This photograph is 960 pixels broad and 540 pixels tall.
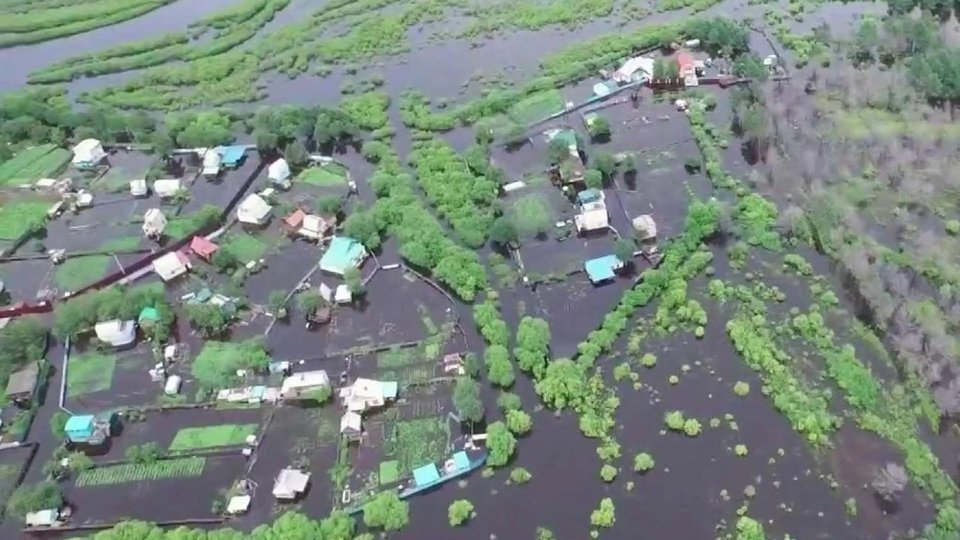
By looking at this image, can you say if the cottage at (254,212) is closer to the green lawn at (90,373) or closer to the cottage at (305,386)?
the green lawn at (90,373)

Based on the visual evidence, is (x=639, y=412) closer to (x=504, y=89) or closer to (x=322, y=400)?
(x=322, y=400)

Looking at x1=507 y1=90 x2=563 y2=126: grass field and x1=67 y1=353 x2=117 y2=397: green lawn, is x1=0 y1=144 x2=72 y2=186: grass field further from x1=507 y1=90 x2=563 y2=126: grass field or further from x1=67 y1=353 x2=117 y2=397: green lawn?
x1=507 y1=90 x2=563 y2=126: grass field

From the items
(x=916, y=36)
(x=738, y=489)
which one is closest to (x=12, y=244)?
(x=738, y=489)

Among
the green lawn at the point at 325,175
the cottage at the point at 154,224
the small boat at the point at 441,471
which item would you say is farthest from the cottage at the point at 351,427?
the cottage at the point at 154,224

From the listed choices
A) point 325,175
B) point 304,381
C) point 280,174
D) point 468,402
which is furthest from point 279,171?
point 468,402

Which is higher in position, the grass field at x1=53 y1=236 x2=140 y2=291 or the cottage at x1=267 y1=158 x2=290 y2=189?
the cottage at x1=267 y1=158 x2=290 y2=189

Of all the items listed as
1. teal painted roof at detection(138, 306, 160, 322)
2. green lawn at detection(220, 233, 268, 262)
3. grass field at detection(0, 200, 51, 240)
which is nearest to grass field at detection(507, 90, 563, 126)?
green lawn at detection(220, 233, 268, 262)
